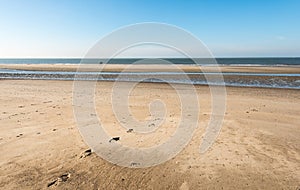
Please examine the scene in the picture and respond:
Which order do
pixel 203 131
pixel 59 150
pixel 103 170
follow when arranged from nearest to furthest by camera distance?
pixel 103 170, pixel 59 150, pixel 203 131

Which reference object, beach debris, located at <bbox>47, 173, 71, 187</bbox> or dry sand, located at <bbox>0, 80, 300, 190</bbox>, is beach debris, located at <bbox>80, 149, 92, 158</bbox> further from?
beach debris, located at <bbox>47, 173, 71, 187</bbox>

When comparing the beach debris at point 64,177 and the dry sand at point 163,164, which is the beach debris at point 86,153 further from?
the beach debris at point 64,177

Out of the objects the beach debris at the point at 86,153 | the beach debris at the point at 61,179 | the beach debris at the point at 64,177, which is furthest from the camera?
the beach debris at the point at 86,153

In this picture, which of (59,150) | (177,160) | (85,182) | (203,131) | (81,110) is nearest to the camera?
(85,182)

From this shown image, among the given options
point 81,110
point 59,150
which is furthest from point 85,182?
point 81,110

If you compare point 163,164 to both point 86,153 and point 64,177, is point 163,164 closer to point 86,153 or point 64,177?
point 86,153

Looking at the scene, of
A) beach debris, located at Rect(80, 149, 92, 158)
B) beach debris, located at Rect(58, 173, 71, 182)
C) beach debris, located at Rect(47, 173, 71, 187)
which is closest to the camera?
beach debris, located at Rect(47, 173, 71, 187)

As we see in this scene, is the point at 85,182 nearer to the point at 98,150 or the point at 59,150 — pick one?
the point at 98,150

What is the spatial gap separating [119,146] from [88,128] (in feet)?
6.45

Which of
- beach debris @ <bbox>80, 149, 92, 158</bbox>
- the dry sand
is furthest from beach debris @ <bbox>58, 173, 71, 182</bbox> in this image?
beach debris @ <bbox>80, 149, 92, 158</bbox>

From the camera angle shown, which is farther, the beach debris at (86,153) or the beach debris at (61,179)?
the beach debris at (86,153)

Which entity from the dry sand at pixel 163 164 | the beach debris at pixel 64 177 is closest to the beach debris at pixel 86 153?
the dry sand at pixel 163 164

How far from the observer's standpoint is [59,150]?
6270 millimetres

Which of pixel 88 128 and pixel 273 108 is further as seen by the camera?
pixel 273 108
